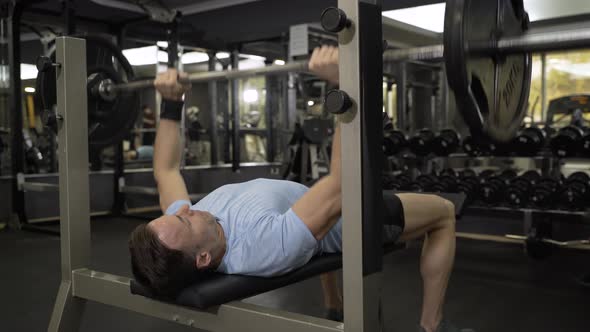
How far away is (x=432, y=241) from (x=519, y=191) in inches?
82.0

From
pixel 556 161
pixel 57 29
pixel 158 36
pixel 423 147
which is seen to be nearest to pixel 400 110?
pixel 423 147

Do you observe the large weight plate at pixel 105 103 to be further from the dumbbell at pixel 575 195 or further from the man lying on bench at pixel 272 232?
the dumbbell at pixel 575 195

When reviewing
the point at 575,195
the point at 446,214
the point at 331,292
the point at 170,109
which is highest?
the point at 170,109

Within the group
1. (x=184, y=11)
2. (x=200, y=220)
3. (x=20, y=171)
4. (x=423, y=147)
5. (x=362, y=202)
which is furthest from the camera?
(x=184, y=11)

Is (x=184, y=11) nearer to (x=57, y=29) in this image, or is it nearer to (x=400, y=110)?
(x=57, y=29)

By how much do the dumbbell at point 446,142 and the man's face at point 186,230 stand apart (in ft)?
10.5

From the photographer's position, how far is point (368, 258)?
3.65 feet

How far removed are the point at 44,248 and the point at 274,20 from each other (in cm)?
436

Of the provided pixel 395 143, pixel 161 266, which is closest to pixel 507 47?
pixel 161 266

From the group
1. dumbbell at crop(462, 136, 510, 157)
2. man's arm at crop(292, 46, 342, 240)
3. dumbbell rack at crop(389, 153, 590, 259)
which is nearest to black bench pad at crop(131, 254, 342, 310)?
man's arm at crop(292, 46, 342, 240)

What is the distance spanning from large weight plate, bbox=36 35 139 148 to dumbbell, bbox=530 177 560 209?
2577 mm

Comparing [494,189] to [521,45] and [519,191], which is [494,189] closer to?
[519,191]

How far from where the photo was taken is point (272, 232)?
1327mm

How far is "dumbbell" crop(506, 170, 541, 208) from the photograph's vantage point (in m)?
3.49
